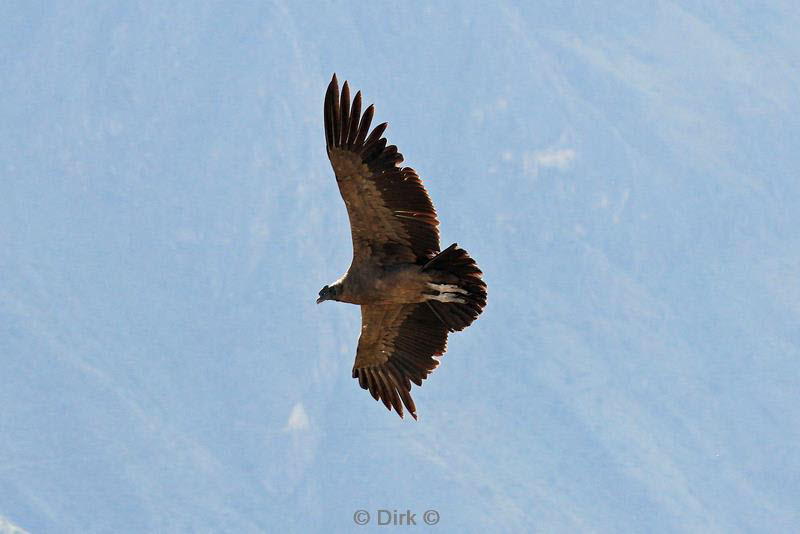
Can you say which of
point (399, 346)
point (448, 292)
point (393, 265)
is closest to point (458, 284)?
point (448, 292)

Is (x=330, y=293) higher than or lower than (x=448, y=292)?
higher

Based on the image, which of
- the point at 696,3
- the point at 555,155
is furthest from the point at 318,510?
the point at 696,3

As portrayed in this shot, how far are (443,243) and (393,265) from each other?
351ft

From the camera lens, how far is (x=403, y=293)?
17625mm

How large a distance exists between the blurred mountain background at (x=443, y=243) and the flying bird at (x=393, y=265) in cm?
7552

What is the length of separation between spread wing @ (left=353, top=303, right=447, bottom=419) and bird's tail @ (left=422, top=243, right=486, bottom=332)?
798mm

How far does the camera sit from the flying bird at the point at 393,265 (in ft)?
55.8

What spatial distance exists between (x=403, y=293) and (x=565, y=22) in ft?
449

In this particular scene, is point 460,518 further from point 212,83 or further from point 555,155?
point 212,83

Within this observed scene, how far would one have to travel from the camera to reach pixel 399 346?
18.8 meters

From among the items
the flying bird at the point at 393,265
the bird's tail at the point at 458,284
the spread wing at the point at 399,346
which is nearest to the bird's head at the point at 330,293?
the flying bird at the point at 393,265

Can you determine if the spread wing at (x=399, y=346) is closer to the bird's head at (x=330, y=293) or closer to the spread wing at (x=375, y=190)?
the bird's head at (x=330, y=293)

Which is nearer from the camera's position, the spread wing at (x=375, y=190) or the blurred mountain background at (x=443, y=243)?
the spread wing at (x=375, y=190)

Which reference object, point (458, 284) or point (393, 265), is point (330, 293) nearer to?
point (393, 265)
